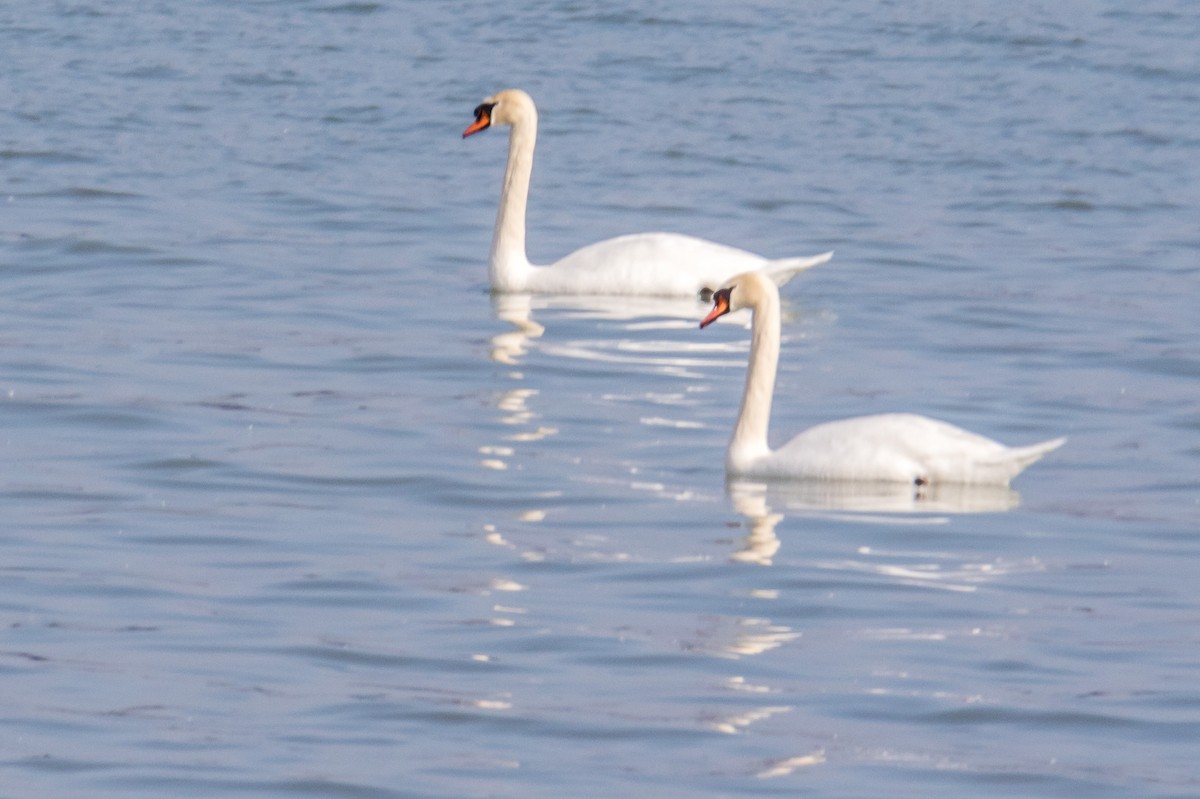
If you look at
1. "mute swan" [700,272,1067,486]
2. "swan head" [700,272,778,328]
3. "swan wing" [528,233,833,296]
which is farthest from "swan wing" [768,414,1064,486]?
"swan wing" [528,233,833,296]

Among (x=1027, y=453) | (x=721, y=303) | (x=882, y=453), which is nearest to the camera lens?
(x=1027, y=453)

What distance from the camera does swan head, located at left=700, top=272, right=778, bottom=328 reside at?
10570 mm

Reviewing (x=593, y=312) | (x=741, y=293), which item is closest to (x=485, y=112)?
(x=593, y=312)

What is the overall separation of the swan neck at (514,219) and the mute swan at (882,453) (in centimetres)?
495

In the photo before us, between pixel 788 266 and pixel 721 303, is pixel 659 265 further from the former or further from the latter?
pixel 721 303

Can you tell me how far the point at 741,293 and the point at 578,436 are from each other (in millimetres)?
848

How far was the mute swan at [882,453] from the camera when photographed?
961 cm

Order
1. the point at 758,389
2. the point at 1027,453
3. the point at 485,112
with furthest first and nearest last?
the point at 485,112
the point at 758,389
the point at 1027,453

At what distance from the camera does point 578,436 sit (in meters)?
10.7

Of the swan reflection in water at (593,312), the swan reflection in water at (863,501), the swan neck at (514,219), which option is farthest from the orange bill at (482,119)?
the swan reflection in water at (863,501)

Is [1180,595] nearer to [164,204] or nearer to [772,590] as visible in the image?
[772,590]

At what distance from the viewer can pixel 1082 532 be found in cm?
925

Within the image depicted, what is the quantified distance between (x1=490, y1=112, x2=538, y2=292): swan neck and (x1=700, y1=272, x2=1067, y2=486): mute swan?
495 centimetres

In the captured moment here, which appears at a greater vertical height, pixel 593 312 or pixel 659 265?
pixel 659 265
